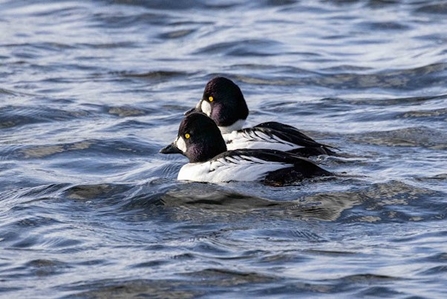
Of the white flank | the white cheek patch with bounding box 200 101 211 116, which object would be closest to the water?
the white flank

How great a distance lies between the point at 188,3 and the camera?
67.3ft

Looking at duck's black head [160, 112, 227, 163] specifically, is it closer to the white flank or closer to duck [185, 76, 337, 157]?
the white flank

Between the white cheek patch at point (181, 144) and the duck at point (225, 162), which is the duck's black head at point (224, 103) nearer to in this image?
the duck at point (225, 162)

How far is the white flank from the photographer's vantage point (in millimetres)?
10258

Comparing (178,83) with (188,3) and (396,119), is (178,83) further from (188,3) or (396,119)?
(188,3)

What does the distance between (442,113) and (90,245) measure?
18.5ft

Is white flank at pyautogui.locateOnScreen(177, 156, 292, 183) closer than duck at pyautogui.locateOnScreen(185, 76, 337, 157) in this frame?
Yes

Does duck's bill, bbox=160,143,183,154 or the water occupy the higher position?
duck's bill, bbox=160,143,183,154

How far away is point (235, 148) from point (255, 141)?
24 cm

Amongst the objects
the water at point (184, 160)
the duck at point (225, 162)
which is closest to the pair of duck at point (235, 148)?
the duck at point (225, 162)

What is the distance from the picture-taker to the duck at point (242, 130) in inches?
444

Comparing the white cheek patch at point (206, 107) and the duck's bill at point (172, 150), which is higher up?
the white cheek patch at point (206, 107)

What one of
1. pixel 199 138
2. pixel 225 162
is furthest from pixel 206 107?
pixel 225 162

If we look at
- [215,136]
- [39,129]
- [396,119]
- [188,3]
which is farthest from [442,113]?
[188,3]
